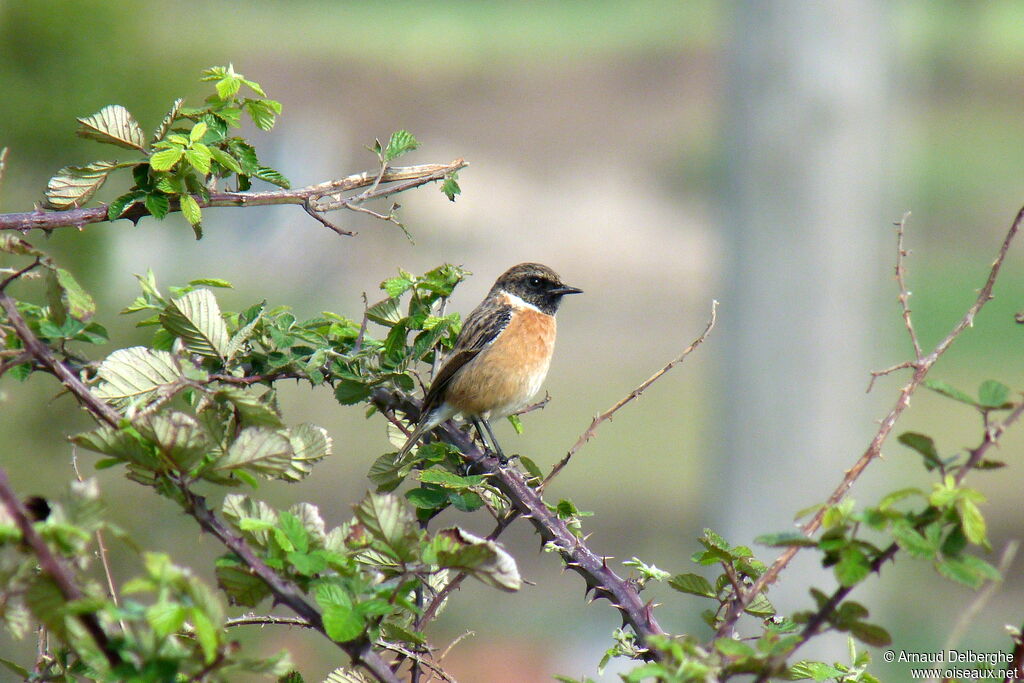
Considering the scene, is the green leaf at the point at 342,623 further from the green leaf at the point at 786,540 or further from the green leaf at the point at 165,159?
the green leaf at the point at 165,159

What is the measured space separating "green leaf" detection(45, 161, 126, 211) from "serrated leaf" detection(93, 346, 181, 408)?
1.30 feet

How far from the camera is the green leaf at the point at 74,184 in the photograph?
1.71 metres

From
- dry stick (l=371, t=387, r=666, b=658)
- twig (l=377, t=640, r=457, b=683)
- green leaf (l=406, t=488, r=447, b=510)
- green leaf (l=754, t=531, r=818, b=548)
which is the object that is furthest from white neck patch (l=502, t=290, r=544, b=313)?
green leaf (l=754, t=531, r=818, b=548)

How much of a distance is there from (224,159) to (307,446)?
0.48 meters

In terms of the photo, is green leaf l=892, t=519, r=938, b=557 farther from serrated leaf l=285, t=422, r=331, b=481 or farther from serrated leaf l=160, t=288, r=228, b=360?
serrated leaf l=160, t=288, r=228, b=360

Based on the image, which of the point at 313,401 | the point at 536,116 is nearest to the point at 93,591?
the point at 313,401

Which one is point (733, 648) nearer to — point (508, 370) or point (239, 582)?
point (239, 582)

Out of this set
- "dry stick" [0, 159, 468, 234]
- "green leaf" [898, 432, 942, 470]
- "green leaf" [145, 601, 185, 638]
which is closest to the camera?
"green leaf" [145, 601, 185, 638]

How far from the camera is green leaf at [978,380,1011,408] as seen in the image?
117 centimetres

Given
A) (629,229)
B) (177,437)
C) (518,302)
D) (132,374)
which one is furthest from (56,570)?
(629,229)

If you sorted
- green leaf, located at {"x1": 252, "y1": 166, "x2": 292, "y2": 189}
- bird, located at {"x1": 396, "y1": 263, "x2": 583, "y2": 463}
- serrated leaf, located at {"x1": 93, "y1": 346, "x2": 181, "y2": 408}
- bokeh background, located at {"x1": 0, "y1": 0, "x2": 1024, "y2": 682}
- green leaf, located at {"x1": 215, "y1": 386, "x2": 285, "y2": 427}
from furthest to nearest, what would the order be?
bokeh background, located at {"x1": 0, "y1": 0, "x2": 1024, "y2": 682}
bird, located at {"x1": 396, "y1": 263, "x2": 583, "y2": 463}
green leaf, located at {"x1": 252, "y1": 166, "x2": 292, "y2": 189}
serrated leaf, located at {"x1": 93, "y1": 346, "x2": 181, "y2": 408}
green leaf, located at {"x1": 215, "y1": 386, "x2": 285, "y2": 427}

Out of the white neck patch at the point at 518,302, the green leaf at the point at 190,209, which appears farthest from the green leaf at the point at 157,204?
the white neck patch at the point at 518,302

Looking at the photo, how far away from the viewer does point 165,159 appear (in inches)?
61.7

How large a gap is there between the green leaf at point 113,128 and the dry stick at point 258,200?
0.42 feet
